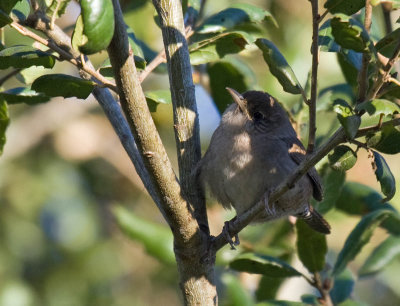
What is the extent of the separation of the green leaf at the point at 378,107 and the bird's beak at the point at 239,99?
5.35 ft

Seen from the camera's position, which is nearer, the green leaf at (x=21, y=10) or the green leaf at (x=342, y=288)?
the green leaf at (x=21, y=10)

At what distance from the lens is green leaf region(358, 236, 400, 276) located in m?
3.43

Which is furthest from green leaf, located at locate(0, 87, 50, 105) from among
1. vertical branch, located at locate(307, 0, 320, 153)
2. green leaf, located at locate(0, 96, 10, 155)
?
vertical branch, located at locate(307, 0, 320, 153)

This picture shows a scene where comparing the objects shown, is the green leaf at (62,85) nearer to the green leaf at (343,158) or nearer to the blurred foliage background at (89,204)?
the green leaf at (343,158)

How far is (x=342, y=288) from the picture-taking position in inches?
135

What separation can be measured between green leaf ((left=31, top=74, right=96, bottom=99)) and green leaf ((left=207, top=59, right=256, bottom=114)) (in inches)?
51.6

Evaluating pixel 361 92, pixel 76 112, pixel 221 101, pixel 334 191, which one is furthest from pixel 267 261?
pixel 76 112

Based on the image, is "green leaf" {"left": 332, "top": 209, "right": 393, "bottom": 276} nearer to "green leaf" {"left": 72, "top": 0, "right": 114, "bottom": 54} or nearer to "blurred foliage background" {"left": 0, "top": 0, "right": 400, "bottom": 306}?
"blurred foliage background" {"left": 0, "top": 0, "right": 400, "bottom": 306}

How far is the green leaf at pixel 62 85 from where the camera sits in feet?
7.56

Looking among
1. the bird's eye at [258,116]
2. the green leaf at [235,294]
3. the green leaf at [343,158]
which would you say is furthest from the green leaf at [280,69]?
the bird's eye at [258,116]

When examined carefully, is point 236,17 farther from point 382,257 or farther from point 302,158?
point 382,257

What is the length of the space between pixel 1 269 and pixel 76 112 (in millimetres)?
1849

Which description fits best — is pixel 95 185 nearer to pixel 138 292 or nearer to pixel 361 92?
pixel 138 292

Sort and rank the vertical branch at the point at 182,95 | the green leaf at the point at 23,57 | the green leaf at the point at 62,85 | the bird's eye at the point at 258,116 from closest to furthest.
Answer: the green leaf at the point at 23,57 → the green leaf at the point at 62,85 → the vertical branch at the point at 182,95 → the bird's eye at the point at 258,116
